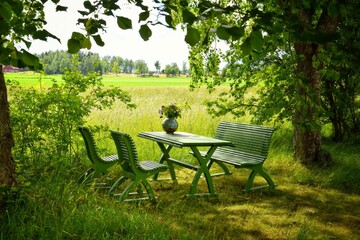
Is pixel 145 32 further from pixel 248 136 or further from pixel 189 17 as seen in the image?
pixel 248 136

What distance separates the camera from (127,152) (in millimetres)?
5523

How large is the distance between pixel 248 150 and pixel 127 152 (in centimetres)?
226

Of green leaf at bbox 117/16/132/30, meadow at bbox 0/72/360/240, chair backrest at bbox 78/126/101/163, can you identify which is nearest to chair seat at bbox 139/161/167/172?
meadow at bbox 0/72/360/240

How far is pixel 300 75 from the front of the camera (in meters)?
3.94

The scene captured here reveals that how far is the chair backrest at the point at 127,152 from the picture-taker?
17.6 ft

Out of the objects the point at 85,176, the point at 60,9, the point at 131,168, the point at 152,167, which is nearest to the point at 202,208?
the point at 152,167

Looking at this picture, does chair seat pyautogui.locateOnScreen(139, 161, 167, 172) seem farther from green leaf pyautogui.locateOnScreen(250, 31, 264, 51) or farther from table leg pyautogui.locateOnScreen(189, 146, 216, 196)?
green leaf pyautogui.locateOnScreen(250, 31, 264, 51)

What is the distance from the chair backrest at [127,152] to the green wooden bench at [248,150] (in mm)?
1510

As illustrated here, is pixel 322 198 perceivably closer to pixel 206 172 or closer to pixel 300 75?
pixel 206 172

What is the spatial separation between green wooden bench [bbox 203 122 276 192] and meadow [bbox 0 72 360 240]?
324 mm

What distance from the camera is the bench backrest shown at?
6.74 m

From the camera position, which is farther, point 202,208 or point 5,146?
point 202,208

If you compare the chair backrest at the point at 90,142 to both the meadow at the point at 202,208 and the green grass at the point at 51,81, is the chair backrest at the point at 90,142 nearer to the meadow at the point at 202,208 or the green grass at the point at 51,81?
the meadow at the point at 202,208

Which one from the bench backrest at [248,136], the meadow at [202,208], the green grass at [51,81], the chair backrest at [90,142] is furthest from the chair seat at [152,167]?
the green grass at [51,81]
